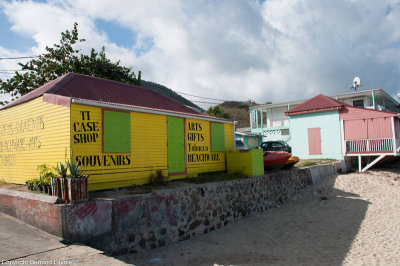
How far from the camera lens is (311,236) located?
8953 mm

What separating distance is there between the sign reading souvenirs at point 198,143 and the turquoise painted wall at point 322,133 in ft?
32.5

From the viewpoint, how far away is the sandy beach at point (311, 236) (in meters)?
7.02

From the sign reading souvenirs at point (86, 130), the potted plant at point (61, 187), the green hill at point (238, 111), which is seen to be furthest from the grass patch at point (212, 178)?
the green hill at point (238, 111)

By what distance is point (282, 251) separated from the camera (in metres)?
7.74

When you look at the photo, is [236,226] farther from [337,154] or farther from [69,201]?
[337,154]

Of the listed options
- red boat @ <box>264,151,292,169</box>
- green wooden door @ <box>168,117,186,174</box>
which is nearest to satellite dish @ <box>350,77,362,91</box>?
red boat @ <box>264,151,292,169</box>

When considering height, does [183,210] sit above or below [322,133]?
below

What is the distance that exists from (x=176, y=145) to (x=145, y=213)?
135 inches

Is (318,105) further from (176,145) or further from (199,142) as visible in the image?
(176,145)

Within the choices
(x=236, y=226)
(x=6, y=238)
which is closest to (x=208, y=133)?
(x=236, y=226)

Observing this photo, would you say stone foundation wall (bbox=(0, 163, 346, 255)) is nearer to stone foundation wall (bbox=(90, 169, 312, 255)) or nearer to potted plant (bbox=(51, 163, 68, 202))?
stone foundation wall (bbox=(90, 169, 312, 255))

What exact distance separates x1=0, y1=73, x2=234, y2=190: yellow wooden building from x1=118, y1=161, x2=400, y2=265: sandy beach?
2.55 metres

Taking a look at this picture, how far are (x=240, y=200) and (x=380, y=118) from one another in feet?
36.0

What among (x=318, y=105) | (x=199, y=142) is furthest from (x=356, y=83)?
(x=199, y=142)
